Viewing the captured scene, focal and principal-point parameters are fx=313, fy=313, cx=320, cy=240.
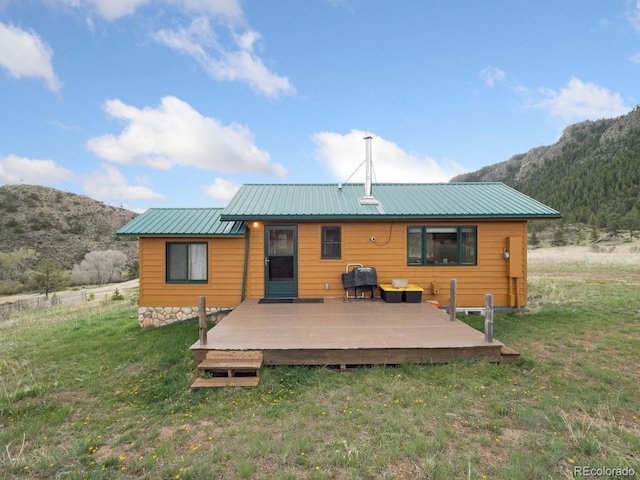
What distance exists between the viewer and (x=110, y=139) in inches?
1374

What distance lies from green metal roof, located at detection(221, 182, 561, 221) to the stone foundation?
8.16ft

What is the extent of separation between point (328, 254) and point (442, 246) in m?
2.92

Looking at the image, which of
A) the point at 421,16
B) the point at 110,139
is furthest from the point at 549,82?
the point at 110,139

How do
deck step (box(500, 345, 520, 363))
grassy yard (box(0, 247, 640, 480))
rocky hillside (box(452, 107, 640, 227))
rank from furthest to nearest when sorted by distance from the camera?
rocky hillside (box(452, 107, 640, 227)) → deck step (box(500, 345, 520, 363)) → grassy yard (box(0, 247, 640, 480))

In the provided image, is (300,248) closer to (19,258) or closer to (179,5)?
(179,5)

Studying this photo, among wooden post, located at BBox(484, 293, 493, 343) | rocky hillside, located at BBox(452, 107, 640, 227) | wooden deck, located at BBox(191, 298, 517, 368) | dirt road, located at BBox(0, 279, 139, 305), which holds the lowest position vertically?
dirt road, located at BBox(0, 279, 139, 305)

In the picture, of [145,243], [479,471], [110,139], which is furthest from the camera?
[110,139]

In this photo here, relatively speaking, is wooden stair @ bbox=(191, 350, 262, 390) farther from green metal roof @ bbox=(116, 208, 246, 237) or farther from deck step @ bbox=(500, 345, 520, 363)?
green metal roof @ bbox=(116, 208, 246, 237)

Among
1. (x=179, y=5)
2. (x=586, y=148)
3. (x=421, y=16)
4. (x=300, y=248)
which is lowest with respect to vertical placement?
(x=300, y=248)

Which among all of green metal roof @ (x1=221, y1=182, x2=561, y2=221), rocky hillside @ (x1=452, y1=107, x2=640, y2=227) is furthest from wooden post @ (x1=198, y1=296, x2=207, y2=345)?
rocky hillside @ (x1=452, y1=107, x2=640, y2=227)

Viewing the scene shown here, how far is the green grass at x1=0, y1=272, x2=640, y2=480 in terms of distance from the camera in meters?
2.53

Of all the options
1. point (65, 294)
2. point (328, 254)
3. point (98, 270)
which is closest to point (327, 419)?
point (328, 254)

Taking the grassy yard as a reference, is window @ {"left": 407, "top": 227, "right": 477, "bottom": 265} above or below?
above

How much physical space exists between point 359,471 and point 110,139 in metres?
42.2
